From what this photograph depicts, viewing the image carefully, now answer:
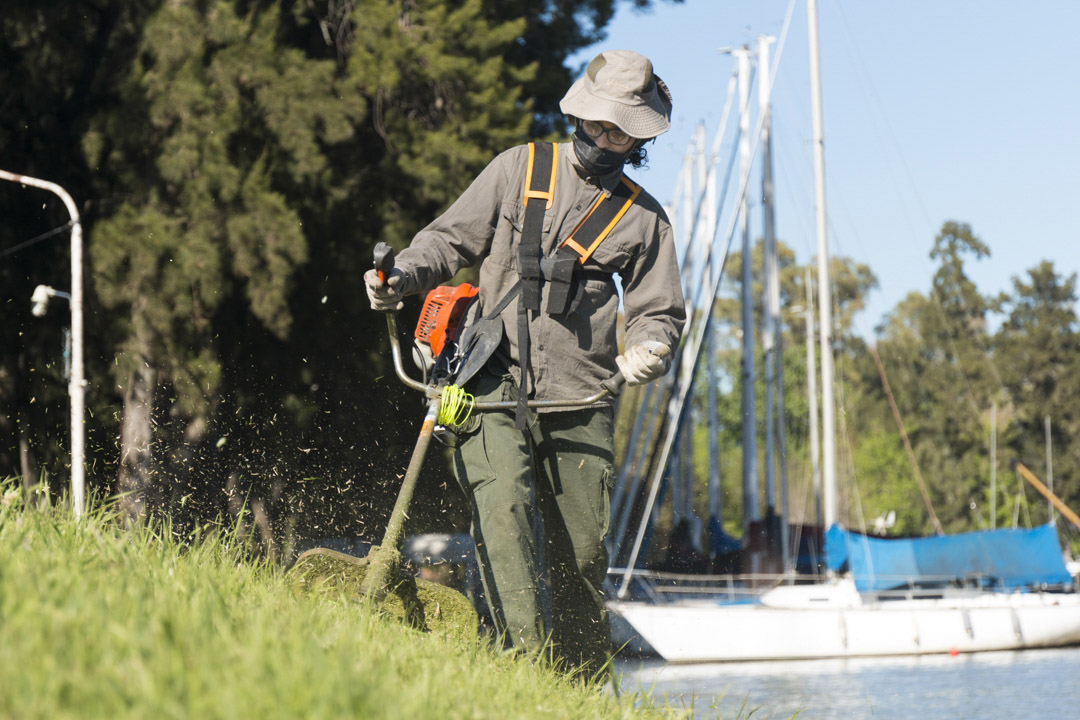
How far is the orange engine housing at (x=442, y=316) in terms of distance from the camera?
4953 millimetres

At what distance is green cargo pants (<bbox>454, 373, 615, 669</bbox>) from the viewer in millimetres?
4637

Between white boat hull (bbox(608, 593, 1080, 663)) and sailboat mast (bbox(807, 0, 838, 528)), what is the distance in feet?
7.11

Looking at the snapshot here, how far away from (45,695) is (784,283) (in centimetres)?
7007

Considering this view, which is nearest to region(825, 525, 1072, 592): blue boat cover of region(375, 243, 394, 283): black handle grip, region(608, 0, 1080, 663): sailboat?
region(608, 0, 1080, 663): sailboat

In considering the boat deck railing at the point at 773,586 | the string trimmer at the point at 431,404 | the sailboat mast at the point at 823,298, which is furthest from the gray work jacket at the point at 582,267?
the sailboat mast at the point at 823,298

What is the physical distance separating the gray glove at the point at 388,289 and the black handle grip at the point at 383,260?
0.02m

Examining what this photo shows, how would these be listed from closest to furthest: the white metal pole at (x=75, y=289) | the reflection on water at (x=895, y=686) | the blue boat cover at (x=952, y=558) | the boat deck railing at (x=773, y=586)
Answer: the reflection on water at (x=895, y=686), the white metal pole at (x=75, y=289), the boat deck railing at (x=773, y=586), the blue boat cover at (x=952, y=558)

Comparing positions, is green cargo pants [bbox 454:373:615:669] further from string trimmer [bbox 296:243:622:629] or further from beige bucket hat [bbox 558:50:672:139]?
beige bucket hat [bbox 558:50:672:139]

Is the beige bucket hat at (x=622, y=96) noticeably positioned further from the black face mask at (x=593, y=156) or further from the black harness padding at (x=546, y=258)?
the black harness padding at (x=546, y=258)

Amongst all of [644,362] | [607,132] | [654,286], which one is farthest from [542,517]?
[607,132]

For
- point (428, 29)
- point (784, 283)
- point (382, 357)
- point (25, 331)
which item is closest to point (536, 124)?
point (428, 29)

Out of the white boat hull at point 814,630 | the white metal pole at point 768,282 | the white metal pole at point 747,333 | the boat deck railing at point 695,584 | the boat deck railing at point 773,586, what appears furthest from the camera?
the white metal pole at point 768,282

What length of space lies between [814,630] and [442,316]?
51.4 feet

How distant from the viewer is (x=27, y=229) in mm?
18031
